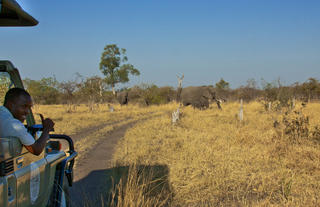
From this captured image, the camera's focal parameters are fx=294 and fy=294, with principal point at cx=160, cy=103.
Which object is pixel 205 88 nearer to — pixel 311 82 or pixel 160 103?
pixel 160 103

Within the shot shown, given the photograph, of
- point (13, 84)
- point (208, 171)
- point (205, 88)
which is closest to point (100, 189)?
point (208, 171)

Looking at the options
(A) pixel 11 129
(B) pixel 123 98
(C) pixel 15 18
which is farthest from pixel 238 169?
(B) pixel 123 98

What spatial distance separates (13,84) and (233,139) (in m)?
6.36

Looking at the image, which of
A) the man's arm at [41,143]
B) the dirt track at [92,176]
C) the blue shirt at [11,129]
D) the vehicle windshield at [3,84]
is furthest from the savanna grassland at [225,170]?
the vehicle windshield at [3,84]

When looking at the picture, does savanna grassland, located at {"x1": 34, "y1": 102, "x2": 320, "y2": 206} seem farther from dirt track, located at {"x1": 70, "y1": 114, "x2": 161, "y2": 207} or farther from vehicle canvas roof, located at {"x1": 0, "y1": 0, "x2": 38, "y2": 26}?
vehicle canvas roof, located at {"x1": 0, "y1": 0, "x2": 38, "y2": 26}

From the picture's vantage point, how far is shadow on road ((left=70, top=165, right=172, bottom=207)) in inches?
161

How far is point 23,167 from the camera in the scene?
2.14 metres

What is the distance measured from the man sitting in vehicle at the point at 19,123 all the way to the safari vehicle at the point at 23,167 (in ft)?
0.18

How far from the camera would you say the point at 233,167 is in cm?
554

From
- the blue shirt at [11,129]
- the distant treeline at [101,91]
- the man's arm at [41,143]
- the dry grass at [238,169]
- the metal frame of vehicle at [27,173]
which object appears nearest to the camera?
the metal frame of vehicle at [27,173]

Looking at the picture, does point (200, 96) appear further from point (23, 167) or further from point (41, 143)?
point (23, 167)

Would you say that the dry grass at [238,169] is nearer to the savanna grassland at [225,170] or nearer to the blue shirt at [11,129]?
the savanna grassland at [225,170]

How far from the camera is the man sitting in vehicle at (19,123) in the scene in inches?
81.6

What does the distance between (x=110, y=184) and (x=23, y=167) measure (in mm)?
2873
